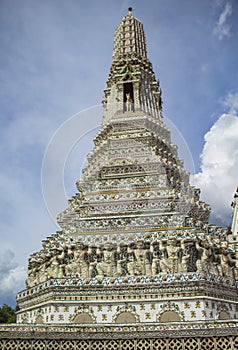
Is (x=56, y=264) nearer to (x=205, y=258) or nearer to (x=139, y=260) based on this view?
(x=139, y=260)

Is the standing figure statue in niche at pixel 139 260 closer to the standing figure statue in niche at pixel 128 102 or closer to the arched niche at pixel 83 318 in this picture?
the arched niche at pixel 83 318

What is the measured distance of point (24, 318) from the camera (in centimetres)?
2036

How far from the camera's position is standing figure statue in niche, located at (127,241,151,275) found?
60.2 ft

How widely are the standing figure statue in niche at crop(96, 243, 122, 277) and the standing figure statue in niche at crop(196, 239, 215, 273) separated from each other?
407 centimetres

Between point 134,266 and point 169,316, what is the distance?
2964mm

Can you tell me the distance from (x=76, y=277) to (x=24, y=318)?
186 inches

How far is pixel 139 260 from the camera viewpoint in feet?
61.8

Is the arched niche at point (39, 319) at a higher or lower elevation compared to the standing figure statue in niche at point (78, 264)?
lower

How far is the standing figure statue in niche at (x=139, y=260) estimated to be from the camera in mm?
18359

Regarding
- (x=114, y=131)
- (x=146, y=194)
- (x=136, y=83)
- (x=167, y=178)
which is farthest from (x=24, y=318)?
(x=136, y=83)

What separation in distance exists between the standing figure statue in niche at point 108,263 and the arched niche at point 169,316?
118 inches

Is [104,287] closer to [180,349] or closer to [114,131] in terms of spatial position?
[180,349]

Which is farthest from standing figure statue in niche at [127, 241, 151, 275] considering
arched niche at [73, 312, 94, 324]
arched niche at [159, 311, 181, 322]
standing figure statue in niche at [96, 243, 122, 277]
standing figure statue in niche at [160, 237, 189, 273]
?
arched niche at [73, 312, 94, 324]

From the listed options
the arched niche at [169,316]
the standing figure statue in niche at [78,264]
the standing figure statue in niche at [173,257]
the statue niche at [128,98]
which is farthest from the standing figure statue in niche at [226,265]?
the statue niche at [128,98]
